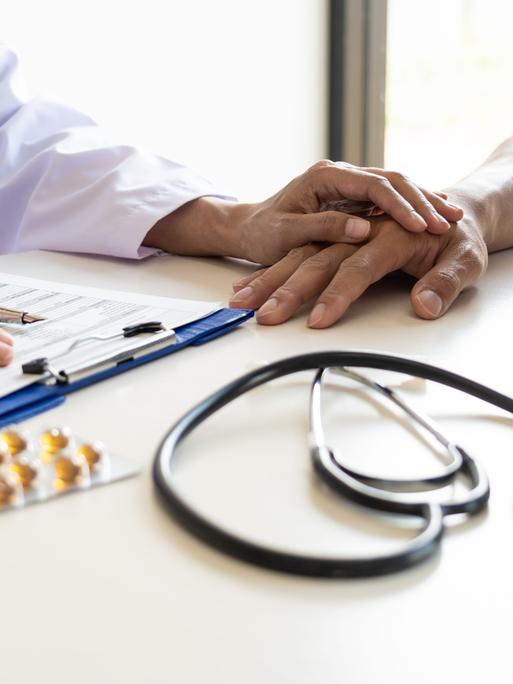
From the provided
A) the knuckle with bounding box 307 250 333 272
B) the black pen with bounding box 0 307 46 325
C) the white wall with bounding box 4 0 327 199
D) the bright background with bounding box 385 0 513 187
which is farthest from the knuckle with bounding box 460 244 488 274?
the bright background with bounding box 385 0 513 187

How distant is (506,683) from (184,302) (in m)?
0.52

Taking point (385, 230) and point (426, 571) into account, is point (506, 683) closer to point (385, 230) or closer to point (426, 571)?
point (426, 571)

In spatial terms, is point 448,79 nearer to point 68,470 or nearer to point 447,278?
point 447,278

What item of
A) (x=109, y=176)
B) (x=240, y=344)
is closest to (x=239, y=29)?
(x=109, y=176)

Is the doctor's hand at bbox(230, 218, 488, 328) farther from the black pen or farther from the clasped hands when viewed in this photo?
the black pen

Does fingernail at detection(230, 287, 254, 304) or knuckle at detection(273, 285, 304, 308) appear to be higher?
knuckle at detection(273, 285, 304, 308)

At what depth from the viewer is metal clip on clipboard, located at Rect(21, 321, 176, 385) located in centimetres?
61

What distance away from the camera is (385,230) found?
2.83ft

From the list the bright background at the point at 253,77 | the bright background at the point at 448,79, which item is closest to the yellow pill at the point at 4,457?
the bright background at the point at 253,77

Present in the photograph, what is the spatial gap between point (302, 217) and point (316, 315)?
0.16m

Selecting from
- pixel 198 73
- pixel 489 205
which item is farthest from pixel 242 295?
pixel 198 73

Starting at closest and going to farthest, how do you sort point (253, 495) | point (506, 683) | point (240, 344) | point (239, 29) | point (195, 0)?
point (506, 683), point (253, 495), point (240, 344), point (195, 0), point (239, 29)

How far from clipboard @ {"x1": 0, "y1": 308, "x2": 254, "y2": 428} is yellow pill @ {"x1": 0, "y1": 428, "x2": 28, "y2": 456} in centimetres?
7

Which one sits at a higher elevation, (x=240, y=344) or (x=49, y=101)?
(x=49, y=101)
